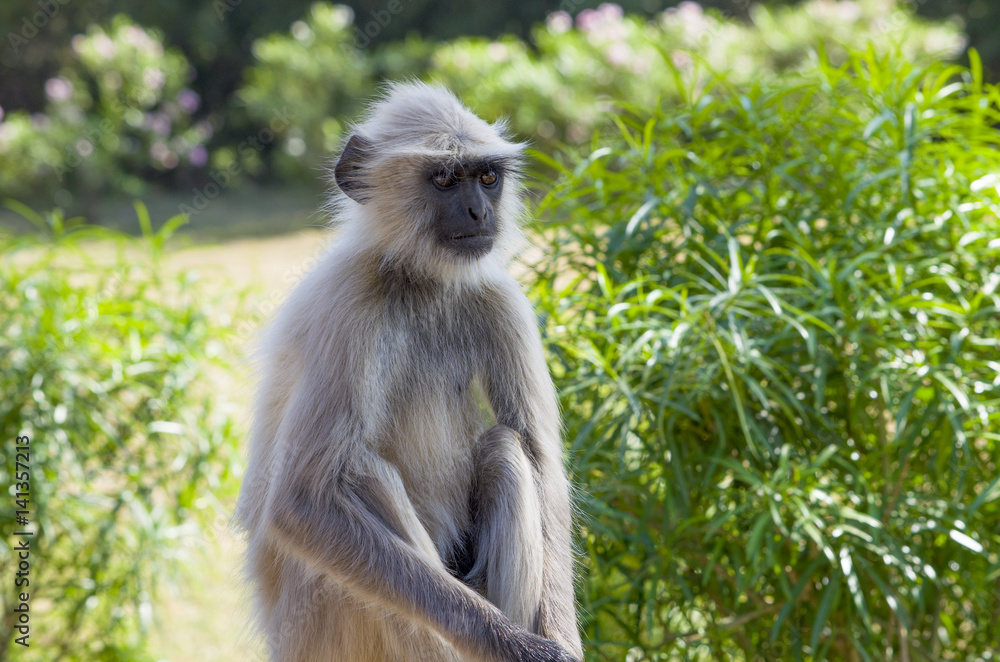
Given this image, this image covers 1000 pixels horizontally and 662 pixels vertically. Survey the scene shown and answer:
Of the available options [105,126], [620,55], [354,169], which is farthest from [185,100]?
[354,169]

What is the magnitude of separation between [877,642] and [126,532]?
2792mm

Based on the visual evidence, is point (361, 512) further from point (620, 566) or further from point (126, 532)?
point (126, 532)

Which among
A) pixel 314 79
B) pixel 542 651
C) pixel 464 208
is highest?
pixel 314 79

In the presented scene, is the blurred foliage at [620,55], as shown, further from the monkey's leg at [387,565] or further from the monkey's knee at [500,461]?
the monkey's leg at [387,565]

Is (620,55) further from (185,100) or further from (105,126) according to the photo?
(105,126)

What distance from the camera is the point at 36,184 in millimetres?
11711

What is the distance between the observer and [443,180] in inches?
87.3

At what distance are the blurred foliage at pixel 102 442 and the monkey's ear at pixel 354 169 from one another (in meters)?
1.67

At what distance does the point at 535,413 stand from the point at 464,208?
0.52 m

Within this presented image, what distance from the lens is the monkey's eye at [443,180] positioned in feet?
7.25

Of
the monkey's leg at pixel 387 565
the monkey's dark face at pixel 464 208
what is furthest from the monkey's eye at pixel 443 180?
the monkey's leg at pixel 387 565

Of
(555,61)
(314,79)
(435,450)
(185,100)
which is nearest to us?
(435,450)

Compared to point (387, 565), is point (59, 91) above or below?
above

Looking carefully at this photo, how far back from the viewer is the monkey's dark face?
2.18m
